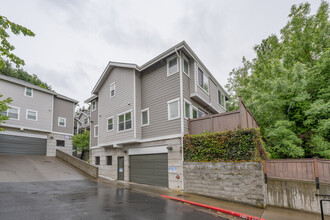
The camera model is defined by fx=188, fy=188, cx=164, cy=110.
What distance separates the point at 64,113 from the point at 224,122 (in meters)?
22.0

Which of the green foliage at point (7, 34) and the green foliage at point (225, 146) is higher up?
the green foliage at point (7, 34)

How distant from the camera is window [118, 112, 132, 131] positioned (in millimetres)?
13562

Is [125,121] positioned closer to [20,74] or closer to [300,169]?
[300,169]

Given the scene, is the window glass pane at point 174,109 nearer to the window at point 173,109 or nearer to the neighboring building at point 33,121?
the window at point 173,109

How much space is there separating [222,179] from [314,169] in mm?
3577

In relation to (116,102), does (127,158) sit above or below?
below

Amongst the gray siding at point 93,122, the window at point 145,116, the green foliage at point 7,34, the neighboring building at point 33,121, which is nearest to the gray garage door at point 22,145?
the neighboring building at point 33,121

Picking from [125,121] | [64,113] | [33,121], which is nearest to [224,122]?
[125,121]

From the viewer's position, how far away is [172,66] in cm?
1224

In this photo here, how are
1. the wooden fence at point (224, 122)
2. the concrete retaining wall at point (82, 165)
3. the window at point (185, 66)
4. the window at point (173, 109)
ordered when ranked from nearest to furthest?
the wooden fence at point (224, 122) → the window at point (173, 109) → the window at point (185, 66) → the concrete retaining wall at point (82, 165)

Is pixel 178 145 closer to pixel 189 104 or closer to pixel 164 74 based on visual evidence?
pixel 189 104

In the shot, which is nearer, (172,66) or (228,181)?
(228,181)

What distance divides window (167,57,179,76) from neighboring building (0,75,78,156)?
17143 millimetres

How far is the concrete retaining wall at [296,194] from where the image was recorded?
7.17m
